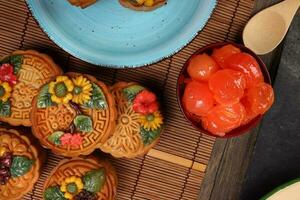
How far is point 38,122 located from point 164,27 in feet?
1.27

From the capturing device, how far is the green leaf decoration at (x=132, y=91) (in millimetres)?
1357

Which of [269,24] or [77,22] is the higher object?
[269,24]

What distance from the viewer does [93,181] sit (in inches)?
51.7

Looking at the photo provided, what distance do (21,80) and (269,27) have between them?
0.66 metres

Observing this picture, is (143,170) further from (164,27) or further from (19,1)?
(19,1)

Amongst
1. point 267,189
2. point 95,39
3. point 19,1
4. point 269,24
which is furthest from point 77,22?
point 267,189

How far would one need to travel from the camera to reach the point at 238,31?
144 cm

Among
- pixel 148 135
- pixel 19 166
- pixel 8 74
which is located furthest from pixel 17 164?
pixel 148 135

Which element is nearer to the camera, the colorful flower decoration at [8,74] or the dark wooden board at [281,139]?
the colorful flower decoration at [8,74]

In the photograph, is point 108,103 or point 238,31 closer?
point 108,103

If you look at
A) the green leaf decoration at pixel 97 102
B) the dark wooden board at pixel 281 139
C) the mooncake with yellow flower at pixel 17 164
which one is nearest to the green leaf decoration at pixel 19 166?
the mooncake with yellow flower at pixel 17 164

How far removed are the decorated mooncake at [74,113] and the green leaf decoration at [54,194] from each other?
0.11 meters

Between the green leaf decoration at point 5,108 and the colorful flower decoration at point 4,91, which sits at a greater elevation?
the colorful flower decoration at point 4,91

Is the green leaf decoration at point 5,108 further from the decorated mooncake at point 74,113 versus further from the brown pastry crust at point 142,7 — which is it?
the brown pastry crust at point 142,7
